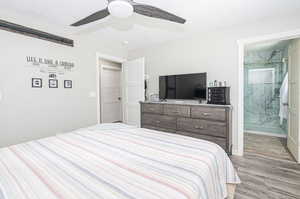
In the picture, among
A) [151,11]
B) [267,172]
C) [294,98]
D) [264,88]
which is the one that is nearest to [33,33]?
[151,11]

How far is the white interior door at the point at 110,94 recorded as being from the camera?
491 cm

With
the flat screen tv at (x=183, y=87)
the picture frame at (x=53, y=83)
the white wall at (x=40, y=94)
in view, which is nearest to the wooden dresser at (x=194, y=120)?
the flat screen tv at (x=183, y=87)

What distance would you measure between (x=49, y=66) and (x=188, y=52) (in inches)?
108

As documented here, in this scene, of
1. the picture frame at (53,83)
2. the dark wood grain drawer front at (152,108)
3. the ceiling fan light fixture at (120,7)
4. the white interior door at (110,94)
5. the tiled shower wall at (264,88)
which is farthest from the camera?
the white interior door at (110,94)

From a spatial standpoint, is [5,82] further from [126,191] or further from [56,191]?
[126,191]

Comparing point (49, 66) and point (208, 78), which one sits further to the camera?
point (208, 78)

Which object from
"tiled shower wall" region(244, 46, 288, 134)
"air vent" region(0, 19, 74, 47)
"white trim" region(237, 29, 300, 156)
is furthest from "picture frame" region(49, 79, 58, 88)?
"tiled shower wall" region(244, 46, 288, 134)

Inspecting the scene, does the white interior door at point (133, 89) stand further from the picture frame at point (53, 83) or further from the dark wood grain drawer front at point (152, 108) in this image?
the picture frame at point (53, 83)

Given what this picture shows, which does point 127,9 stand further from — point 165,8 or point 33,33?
point 33,33

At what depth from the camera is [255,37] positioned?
2.48 m

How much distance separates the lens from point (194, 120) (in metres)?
2.60

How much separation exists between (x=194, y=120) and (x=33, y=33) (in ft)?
10.2

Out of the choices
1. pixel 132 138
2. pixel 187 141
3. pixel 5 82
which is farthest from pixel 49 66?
pixel 187 141

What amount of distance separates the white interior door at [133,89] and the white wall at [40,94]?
0.91 meters
